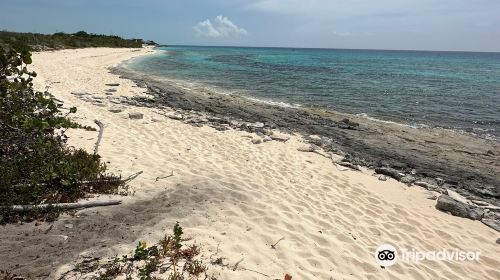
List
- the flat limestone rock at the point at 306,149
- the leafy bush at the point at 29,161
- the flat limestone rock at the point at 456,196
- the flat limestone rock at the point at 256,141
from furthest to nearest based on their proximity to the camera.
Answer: the flat limestone rock at the point at 256,141 < the flat limestone rock at the point at 306,149 < the flat limestone rock at the point at 456,196 < the leafy bush at the point at 29,161

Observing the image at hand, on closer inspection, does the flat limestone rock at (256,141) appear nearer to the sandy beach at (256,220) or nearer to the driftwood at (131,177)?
the sandy beach at (256,220)

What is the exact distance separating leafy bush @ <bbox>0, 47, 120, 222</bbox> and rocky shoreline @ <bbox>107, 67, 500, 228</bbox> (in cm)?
718

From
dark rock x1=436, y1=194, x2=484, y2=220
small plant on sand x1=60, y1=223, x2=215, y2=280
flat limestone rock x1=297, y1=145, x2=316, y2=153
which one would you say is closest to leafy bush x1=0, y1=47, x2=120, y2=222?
→ small plant on sand x1=60, y1=223, x2=215, y2=280

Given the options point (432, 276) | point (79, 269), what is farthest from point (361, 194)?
point (79, 269)

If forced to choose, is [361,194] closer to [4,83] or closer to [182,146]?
[182,146]

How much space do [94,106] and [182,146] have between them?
6.69m

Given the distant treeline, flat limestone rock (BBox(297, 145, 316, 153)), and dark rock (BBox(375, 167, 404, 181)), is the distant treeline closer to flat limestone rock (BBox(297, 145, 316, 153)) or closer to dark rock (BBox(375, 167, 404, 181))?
flat limestone rock (BBox(297, 145, 316, 153))

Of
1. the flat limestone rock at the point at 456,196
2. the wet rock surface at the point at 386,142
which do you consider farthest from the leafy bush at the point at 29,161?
the flat limestone rock at the point at 456,196

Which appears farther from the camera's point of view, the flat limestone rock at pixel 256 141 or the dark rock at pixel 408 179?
the flat limestone rock at pixel 256 141

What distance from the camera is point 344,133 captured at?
1493cm

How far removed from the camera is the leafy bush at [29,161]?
621cm

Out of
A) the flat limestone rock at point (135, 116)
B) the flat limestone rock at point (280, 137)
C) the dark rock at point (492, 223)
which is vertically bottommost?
the dark rock at point (492, 223)

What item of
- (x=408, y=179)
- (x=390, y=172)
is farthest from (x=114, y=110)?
(x=408, y=179)
